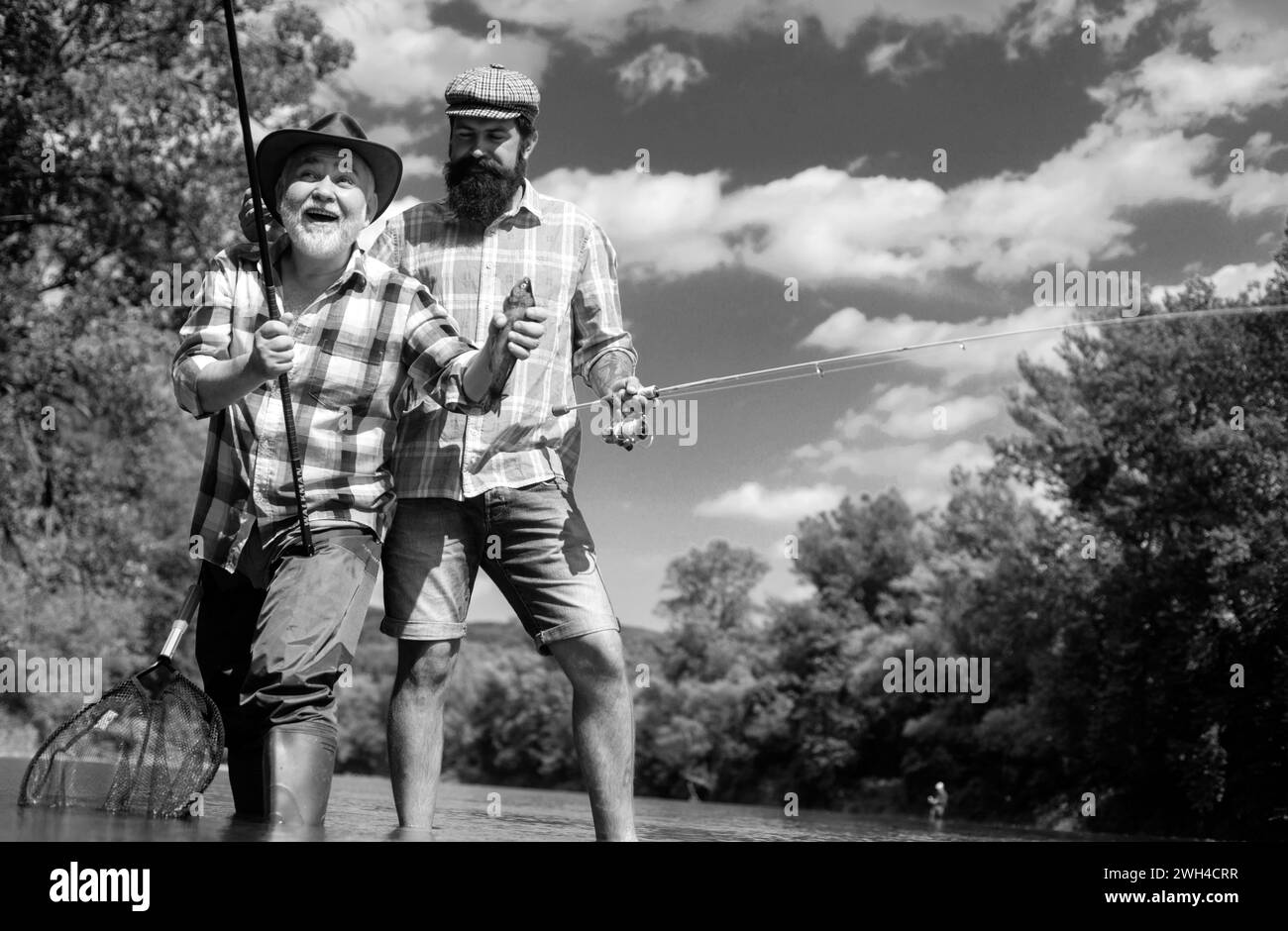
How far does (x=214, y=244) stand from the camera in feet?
57.6

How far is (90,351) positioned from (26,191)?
2.18 metres

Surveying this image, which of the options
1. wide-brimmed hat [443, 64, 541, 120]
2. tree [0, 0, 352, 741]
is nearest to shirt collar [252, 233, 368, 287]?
wide-brimmed hat [443, 64, 541, 120]

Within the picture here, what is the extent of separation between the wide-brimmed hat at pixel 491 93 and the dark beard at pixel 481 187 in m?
0.16

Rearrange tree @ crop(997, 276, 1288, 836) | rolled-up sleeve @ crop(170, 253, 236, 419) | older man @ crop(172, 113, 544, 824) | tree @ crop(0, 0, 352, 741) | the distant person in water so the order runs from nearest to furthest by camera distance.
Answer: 1. older man @ crop(172, 113, 544, 824)
2. rolled-up sleeve @ crop(170, 253, 236, 419)
3. tree @ crop(0, 0, 352, 741)
4. tree @ crop(997, 276, 1288, 836)
5. the distant person in water

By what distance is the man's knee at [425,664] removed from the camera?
13.9 feet

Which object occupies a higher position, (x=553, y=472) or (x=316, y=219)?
(x=316, y=219)

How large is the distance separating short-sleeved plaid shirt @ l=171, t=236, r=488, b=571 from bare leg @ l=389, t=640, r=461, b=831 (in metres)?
0.49

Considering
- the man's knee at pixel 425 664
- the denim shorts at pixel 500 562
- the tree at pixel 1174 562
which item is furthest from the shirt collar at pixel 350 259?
the tree at pixel 1174 562

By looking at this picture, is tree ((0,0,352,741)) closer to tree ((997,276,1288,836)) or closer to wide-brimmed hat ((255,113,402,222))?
wide-brimmed hat ((255,113,402,222))

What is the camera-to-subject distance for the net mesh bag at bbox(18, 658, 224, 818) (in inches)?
155

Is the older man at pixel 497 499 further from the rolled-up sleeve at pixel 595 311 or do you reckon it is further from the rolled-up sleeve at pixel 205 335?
the rolled-up sleeve at pixel 205 335
